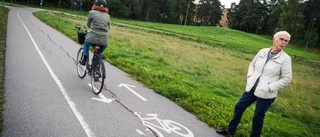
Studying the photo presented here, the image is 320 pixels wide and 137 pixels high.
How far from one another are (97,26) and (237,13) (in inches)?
4319

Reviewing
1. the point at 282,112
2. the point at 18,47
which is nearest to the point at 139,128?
the point at 282,112

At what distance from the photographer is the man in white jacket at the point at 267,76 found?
149 inches

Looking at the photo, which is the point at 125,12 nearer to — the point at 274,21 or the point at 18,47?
the point at 274,21

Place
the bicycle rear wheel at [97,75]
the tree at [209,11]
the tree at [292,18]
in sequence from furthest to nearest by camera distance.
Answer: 1. the tree at [209,11]
2. the tree at [292,18]
3. the bicycle rear wheel at [97,75]

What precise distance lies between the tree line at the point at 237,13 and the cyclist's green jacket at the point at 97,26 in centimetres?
4895

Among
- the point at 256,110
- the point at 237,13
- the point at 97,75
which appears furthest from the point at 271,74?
the point at 237,13

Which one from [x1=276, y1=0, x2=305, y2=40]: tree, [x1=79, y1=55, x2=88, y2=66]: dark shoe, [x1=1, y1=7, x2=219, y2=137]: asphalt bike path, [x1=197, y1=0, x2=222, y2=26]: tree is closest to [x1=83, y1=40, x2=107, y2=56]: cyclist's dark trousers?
[x1=79, y1=55, x2=88, y2=66]: dark shoe

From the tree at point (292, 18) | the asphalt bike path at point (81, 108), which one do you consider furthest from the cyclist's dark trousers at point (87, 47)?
the tree at point (292, 18)

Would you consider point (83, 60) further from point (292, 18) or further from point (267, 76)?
point (292, 18)

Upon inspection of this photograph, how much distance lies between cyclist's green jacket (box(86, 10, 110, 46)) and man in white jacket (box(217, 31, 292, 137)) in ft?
12.6

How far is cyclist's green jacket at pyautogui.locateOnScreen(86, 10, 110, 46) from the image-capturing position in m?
5.99

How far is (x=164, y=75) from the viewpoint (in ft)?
28.5

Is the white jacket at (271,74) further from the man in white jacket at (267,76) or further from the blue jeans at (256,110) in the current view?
the blue jeans at (256,110)

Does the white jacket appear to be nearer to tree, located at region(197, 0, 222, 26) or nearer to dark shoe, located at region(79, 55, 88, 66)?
dark shoe, located at region(79, 55, 88, 66)
